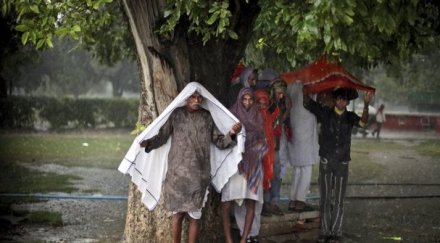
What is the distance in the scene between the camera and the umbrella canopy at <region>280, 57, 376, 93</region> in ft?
26.0

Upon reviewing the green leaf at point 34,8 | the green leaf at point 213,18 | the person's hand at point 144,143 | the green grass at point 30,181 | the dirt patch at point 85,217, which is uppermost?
the green leaf at point 34,8

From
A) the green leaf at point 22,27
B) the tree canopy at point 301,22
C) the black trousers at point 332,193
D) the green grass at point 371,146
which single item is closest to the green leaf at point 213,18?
the tree canopy at point 301,22

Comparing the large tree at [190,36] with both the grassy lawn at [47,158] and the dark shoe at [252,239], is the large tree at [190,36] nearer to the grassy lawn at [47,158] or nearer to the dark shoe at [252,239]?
the dark shoe at [252,239]

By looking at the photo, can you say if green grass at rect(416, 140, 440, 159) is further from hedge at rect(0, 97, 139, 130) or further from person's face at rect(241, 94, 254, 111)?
person's face at rect(241, 94, 254, 111)

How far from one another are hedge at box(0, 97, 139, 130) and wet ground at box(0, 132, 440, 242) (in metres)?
11.1

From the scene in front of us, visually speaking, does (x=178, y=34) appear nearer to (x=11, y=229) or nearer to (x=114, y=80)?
(x=11, y=229)

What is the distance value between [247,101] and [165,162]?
3.73ft

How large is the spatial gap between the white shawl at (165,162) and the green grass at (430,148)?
1537cm

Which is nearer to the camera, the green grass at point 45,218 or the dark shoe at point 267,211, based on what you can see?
the dark shoe at point 267,211

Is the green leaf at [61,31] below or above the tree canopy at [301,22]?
below

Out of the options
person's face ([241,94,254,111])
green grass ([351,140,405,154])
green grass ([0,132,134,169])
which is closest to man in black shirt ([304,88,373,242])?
person's face ([241,94,254,111])

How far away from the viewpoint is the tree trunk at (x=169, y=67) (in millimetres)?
6645

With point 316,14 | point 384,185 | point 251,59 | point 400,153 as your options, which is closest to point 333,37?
point 316,14

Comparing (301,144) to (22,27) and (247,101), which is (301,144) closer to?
(247,101)
